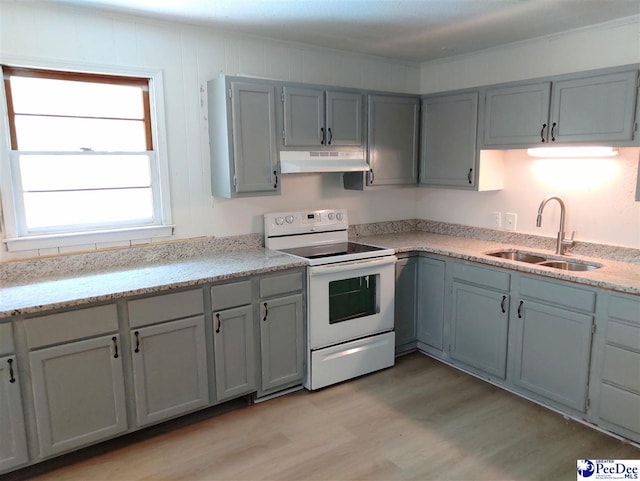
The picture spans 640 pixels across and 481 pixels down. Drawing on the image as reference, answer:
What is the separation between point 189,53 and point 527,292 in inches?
103

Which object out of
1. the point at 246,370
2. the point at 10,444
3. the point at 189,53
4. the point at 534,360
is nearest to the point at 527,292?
the point at 534,360

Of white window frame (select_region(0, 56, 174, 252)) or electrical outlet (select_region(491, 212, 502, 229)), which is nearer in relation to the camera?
white window frame (select_region(0, 56, 174, 252))

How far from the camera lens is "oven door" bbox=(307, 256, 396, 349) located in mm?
3062

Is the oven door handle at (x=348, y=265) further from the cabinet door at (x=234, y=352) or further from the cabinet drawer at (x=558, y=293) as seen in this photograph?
the cabinet drawer at (x=558, y=293)

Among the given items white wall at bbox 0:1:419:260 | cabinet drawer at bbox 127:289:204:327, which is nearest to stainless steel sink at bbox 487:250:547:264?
white wall at bbox 0:1:419:260

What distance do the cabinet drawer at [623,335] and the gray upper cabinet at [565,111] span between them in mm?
1024

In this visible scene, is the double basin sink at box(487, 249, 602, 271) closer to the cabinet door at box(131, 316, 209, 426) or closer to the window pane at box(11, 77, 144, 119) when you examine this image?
the cabinet door at box(131, 316, 209, 426)

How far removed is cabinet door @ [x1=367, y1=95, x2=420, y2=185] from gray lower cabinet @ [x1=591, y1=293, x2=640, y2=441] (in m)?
1.79

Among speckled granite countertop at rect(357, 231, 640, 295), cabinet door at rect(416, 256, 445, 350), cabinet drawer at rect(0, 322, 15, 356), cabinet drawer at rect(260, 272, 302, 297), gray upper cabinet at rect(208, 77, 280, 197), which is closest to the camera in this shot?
cabinet drawer at rect(0, 322, 15, 356)

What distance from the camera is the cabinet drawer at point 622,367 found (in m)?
2.42

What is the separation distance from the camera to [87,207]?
9.45ft

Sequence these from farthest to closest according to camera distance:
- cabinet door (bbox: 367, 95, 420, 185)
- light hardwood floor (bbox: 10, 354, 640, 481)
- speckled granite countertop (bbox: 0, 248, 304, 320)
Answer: cabinet door (bbox: 367, 95, 420, 185)
light hardwood floor (bbox: 10, 354, 640, 481)
speckled granite countertop (bbox: 0, 248, 304, 320)

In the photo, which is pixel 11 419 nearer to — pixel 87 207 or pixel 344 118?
pixel 87 207

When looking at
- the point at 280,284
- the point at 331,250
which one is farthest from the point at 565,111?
the point at 280,284
